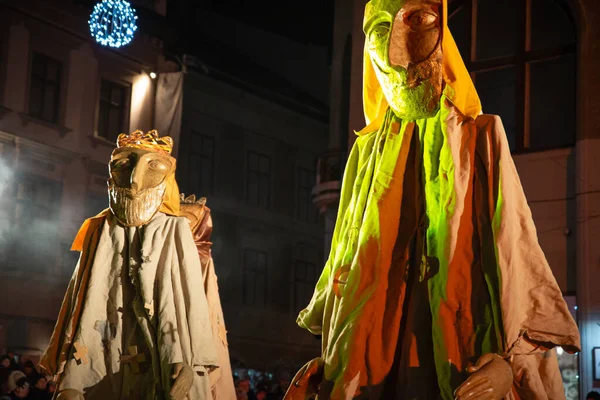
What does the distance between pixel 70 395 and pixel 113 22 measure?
16375 mm

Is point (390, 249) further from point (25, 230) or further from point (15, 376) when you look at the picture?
point (25, 230)

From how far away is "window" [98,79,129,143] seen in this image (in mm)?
23688

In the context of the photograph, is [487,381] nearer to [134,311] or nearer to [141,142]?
[134,311]

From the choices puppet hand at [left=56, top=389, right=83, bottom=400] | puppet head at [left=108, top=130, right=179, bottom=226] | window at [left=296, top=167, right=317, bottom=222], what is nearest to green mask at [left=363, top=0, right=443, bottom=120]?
puppet head at [left=108, top=130, right=179, bottom=226]

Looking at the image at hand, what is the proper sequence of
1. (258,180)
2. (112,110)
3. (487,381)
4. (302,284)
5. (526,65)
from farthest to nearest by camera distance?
(302,284) < (258,180) < (112,110) < (526,65) < (487,381)

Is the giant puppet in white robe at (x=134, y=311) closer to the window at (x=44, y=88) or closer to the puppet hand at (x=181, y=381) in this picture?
the puppet hand at (x=181, y=381)

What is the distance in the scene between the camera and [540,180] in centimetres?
1388

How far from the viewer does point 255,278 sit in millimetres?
27750

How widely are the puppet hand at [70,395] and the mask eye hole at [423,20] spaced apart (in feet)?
8.82

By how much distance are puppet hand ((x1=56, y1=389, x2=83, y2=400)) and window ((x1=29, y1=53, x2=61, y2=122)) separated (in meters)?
17.3

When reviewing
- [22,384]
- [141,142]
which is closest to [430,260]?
[141,142]

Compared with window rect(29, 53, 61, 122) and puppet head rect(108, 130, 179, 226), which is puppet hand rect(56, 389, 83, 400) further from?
window rect(29, 53, 61, 122)

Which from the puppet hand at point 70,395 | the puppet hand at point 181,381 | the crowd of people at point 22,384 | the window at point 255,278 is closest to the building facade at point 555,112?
the crowd of people at point 22,384

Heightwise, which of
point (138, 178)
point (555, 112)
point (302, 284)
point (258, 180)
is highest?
point (258, 180)
